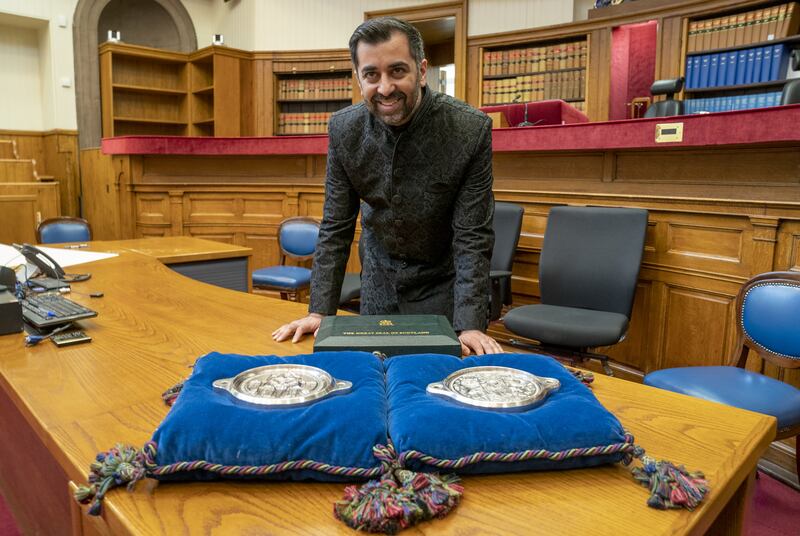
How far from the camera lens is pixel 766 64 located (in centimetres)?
525

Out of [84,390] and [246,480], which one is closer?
[246,480]

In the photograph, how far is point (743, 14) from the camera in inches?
209

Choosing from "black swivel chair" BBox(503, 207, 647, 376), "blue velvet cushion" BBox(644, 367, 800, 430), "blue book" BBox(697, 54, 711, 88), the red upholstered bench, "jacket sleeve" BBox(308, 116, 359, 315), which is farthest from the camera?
"blue book" BBox(697, 54, 711, 88)

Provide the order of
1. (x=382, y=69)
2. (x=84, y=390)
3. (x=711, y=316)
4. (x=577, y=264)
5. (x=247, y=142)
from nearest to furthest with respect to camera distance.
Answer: (x=84, y=390) < (x=382, y=69) < (x=711, y=316) < (x=577, y=264) < (x=247, y=142)

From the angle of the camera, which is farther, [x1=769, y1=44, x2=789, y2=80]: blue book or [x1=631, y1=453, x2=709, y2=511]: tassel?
[x1=769, y1=44, x2=789, y2=80]: blue book

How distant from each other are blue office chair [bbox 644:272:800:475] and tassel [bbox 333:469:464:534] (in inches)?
57.5

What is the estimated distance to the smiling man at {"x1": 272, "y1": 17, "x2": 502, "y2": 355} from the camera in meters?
1.39

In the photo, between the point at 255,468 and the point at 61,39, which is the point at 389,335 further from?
the point at 61,39

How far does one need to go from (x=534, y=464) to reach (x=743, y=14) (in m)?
5.98

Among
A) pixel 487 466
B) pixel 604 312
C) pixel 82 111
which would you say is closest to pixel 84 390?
pixel 487 466

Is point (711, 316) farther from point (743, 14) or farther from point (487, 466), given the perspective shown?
point (743, 14)

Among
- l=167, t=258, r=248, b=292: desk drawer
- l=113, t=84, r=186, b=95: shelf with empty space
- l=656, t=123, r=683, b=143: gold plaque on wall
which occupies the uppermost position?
l=113, t=84, r=186, b=95: shelf with empty space

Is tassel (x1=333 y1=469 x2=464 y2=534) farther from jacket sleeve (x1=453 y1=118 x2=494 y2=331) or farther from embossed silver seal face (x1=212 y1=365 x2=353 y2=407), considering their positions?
jacket sleeve (x1=453 y1=118 x2=494 y2=331)

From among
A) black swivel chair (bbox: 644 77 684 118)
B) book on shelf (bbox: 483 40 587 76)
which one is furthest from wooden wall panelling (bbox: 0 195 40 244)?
black swivel chair (bbox: 644 77 684 118)
